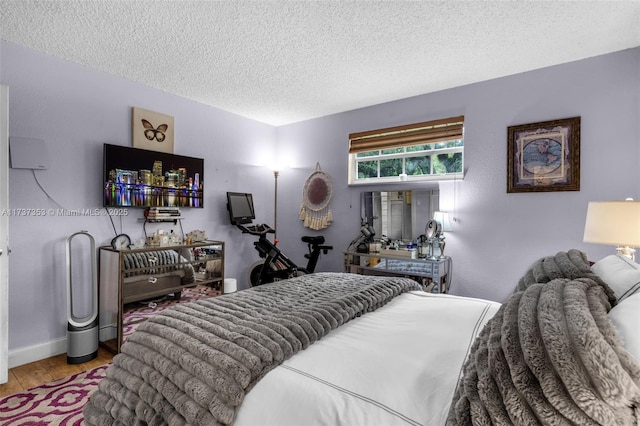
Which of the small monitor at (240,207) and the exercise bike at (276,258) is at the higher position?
the small monitor at (240,207)

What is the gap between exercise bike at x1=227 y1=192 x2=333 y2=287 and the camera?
3.96 m

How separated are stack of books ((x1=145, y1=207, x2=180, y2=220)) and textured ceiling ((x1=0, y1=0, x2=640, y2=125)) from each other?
1.31 meters

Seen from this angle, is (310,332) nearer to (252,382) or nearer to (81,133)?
(252,382)

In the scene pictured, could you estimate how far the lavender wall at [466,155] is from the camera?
254cm

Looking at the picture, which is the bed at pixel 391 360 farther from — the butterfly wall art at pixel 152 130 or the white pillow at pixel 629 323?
the butterfly wall art at pixel 152 130

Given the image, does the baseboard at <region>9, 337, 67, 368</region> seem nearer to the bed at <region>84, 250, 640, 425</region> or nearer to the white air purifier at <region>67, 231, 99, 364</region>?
the white air purifier at <region>67, 231, 99, 364</region>

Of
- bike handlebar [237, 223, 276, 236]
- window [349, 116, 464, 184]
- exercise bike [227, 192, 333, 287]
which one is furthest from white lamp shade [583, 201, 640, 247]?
bike handlebar [237, 223, 276, 236]

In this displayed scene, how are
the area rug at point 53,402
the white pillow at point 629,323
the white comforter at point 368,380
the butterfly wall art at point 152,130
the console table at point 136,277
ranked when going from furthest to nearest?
the butterfly wall art at point 152,130 < the console table at point 136,277 < the area rug at point 53,402 < the white comforter at point 368,380 < the white pillow at point 629,323

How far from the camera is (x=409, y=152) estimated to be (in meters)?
3.70

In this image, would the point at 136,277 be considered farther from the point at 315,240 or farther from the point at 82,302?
the point at 315,240

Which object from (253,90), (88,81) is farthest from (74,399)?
(253,90)

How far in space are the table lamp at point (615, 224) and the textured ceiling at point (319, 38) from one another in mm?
1288

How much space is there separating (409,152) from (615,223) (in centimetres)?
207

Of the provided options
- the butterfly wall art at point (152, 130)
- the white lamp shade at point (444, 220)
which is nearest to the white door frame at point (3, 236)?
the butterfly wall art at point (152, 130)
